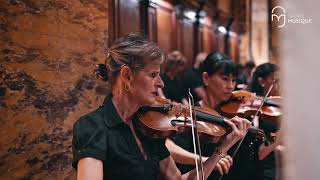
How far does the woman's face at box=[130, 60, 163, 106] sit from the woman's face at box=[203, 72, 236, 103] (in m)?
1.01

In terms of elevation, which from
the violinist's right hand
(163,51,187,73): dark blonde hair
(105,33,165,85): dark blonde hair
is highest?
(163,51,187,73): dark blonde hair

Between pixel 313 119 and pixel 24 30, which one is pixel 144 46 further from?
pixel 313 119

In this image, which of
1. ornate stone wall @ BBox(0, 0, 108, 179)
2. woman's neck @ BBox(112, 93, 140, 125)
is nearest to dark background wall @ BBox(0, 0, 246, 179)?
ornate stone wall @ BBox(0, 0, 108, 179)

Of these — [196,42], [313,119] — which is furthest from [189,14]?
[313,119]

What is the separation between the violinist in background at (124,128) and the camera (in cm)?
160

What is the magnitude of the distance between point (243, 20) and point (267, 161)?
1030 centimetres

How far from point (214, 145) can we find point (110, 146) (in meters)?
0.90

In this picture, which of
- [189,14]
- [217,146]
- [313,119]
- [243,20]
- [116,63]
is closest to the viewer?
[313,119]

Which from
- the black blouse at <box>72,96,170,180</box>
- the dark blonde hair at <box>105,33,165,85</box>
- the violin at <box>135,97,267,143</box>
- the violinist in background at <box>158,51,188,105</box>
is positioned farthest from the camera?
the violinist in background at <box>158,51,188,105</box>

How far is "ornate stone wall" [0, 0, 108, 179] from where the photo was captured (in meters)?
2.19

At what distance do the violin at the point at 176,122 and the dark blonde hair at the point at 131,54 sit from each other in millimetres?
313

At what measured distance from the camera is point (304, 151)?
1.65 ft

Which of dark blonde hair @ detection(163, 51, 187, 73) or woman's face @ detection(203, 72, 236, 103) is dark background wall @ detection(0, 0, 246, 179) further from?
dark blonde hair @ detection(163, 51, 187, 73)

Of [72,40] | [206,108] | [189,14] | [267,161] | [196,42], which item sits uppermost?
[189,14]
